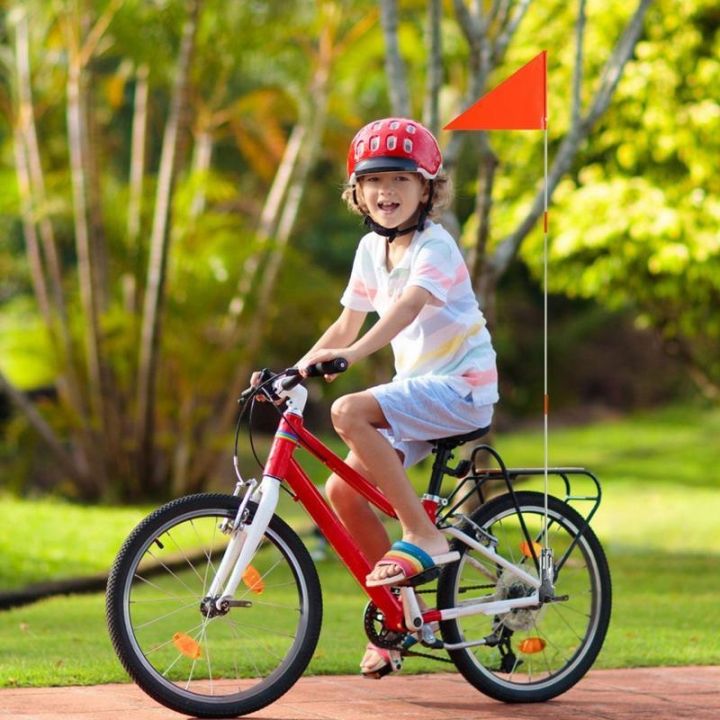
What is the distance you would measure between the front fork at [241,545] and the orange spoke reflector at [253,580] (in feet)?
0.17

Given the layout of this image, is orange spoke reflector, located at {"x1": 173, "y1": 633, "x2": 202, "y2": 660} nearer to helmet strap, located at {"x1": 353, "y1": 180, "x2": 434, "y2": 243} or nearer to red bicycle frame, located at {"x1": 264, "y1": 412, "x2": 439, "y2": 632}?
red bicycle frame, located at {"x1": 264, "y1": 412, "x2": 439, "y2": 632}

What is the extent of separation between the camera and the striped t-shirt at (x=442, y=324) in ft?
17.7

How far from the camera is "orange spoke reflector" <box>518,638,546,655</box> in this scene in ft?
19.0

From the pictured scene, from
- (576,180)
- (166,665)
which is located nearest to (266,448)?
(576,180)

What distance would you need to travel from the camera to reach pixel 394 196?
5504 millimetres

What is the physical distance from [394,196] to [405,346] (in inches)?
→ 20.2

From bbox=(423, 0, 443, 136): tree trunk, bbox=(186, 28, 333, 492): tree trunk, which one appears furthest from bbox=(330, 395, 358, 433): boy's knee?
bbox=(186, 28, 333, 492): tree trunk

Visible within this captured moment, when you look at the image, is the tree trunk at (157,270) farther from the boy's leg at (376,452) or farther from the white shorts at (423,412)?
the boy's leg at (376,452)

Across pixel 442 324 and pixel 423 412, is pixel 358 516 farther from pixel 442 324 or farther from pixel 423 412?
pixel 442 324

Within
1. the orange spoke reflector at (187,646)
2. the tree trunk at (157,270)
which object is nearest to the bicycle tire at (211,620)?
the orange spoke reflector at (187,646)

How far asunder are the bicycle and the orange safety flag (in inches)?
52.1

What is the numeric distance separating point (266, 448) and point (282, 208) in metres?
11.4

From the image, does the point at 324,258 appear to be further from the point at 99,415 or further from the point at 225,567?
the point at 225,567

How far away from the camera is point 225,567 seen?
5137mm
